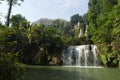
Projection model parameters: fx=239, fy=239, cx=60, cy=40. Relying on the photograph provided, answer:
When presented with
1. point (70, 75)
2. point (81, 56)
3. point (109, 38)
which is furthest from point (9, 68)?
point (109, 38)

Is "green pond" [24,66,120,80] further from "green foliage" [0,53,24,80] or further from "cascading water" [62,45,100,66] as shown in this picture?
"cascading water" [62,45,100,66]

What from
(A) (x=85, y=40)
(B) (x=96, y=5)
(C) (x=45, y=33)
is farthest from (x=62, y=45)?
(B) (x=96, y=5)

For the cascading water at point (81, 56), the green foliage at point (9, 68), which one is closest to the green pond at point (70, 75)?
the green foliage at point (9, 68)

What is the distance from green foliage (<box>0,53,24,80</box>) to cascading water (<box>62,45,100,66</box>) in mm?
24777

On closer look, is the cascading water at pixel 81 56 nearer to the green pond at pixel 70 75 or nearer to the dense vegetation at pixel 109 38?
the dense vegetation at pixel 109 38

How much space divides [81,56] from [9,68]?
2638 centimetres

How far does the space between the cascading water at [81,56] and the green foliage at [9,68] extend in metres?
24.8

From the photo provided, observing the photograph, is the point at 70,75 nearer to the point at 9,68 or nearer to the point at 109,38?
the point at 9,68

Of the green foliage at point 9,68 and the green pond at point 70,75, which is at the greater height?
the green foliage at point 9,68

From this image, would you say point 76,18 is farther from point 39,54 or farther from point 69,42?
point 39,54

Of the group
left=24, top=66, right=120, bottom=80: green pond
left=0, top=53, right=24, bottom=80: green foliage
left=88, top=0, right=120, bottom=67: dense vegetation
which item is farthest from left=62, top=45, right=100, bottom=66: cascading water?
left=0, top=53, right=24, bottom=80: green foliage

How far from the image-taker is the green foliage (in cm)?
611

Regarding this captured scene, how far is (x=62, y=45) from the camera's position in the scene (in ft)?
109

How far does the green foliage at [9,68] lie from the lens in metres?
6.11
